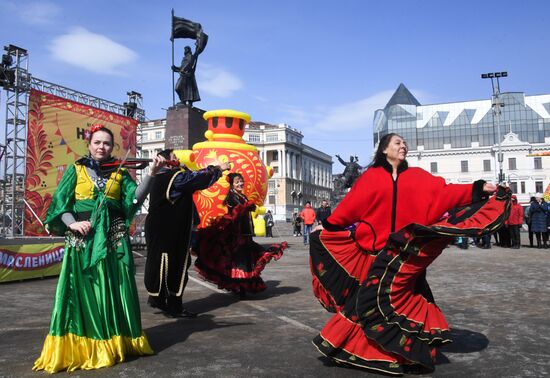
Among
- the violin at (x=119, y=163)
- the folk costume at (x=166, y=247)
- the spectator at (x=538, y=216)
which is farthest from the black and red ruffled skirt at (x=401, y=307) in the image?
the spectator at (x=538, y=216)

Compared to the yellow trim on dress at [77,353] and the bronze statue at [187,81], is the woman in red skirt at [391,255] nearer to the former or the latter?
the yellow trim on dress at [77,353]

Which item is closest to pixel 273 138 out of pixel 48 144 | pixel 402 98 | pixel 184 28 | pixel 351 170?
pixel 402 98

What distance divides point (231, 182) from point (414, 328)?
15.0 ft

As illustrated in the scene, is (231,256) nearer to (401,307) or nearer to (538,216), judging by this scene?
(401,307)

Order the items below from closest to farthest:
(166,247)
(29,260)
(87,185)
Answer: (87,185), (166,247), (29,260)

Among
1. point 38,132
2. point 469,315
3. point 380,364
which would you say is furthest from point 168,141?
point 380,364

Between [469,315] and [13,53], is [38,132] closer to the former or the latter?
[13,53]

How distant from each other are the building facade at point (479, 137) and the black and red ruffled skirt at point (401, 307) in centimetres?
7044

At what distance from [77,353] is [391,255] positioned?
7.83ft

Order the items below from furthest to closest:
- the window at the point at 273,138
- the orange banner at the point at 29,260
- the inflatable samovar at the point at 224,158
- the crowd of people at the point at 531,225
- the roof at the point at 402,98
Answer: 1. the window at the point at 273,138
2. the roof at the point at 402,98
3. the crowd of people at the point at 531,225
4. the inflatable samovar at the point at 224,158
5. the orange banner at the point at 29,260

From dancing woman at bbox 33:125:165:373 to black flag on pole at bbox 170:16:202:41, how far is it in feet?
40.3

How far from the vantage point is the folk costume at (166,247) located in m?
5.46

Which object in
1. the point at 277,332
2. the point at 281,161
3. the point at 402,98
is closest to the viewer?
the point at 277,332

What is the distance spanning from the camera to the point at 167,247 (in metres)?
5.52
